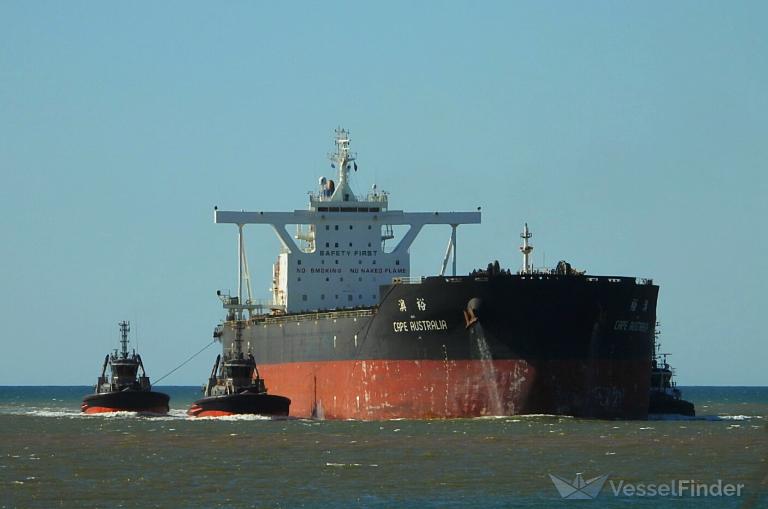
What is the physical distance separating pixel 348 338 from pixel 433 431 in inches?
281

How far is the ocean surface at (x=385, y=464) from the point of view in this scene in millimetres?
24766

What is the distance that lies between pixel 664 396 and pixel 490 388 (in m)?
10.3

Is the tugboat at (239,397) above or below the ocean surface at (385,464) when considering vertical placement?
above

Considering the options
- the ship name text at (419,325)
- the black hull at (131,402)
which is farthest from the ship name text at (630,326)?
the black hull at (131,402)

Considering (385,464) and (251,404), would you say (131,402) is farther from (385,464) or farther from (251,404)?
(385,464)

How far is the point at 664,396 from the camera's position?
1855 inches

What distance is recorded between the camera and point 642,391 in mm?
40469

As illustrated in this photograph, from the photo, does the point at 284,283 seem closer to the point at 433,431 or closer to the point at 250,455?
the point at 433,431

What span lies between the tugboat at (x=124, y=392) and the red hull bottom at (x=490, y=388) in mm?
9528
